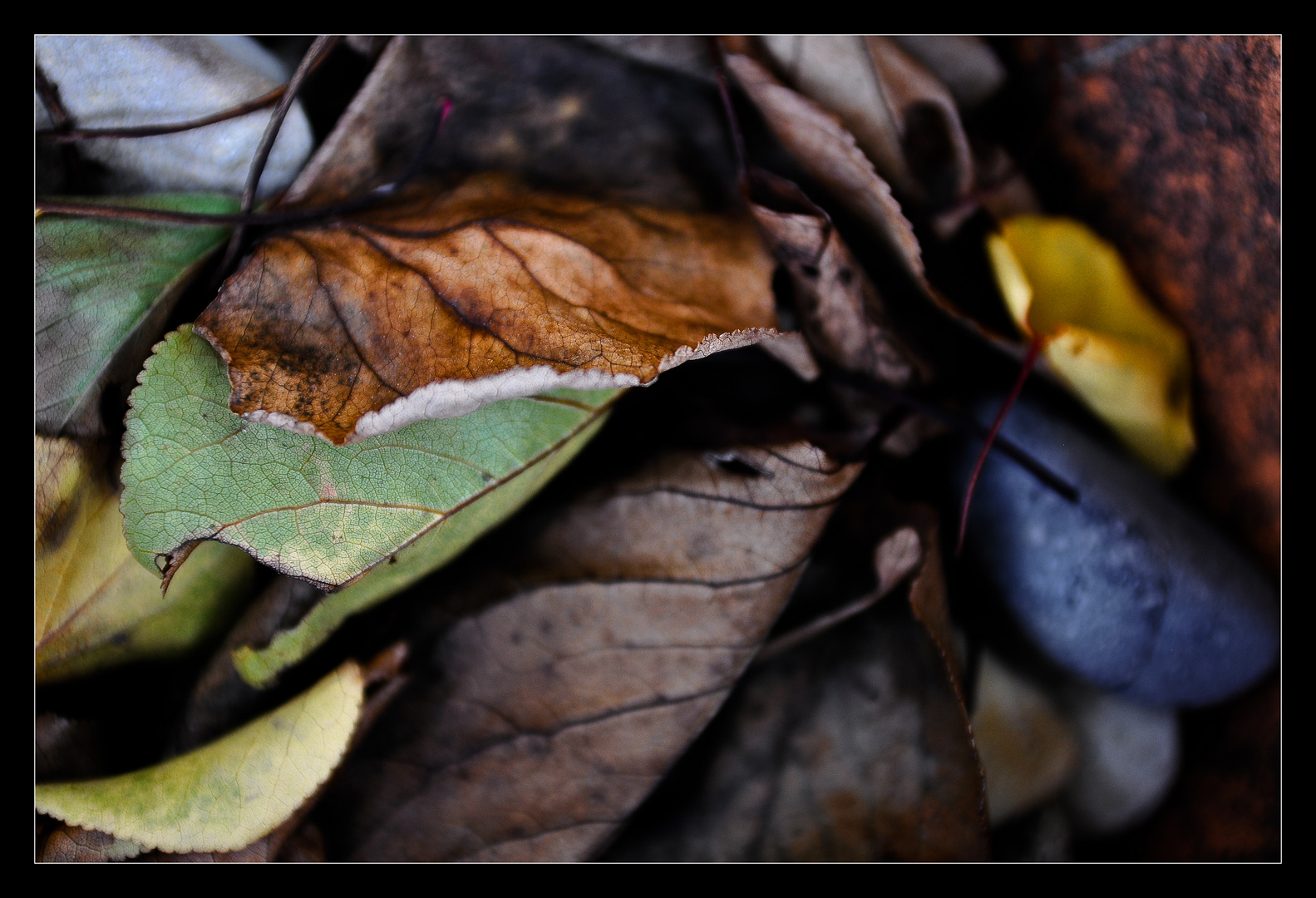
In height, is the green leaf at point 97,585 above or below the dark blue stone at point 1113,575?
above

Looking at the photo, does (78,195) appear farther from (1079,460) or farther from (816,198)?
(1079,460)

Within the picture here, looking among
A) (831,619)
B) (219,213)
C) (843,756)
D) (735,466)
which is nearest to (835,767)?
(843,756)

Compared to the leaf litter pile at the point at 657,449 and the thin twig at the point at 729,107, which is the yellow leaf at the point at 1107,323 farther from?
the thin twig at the point at 729,107

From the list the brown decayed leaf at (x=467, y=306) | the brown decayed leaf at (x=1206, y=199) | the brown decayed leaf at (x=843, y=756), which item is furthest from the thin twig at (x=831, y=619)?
the brown decayed leaf at (x=1206, y=199)

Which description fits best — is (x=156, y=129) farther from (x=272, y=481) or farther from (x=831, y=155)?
→ (x=831, y=155)

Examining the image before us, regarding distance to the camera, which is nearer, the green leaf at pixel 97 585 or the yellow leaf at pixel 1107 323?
the green leaf at pixel 97 585

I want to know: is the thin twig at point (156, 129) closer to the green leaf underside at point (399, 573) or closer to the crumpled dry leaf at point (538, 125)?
the crumpled dry leaf at point (538, 125)

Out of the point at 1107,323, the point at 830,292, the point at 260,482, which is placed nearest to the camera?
the point at 260,482

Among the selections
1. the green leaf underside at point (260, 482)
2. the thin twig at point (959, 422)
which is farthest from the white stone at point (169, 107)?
the thin twig at point (959, 422)

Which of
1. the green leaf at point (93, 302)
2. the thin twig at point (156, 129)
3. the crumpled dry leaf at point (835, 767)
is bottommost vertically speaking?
the crumpled dry leaf at point (835, 767)
